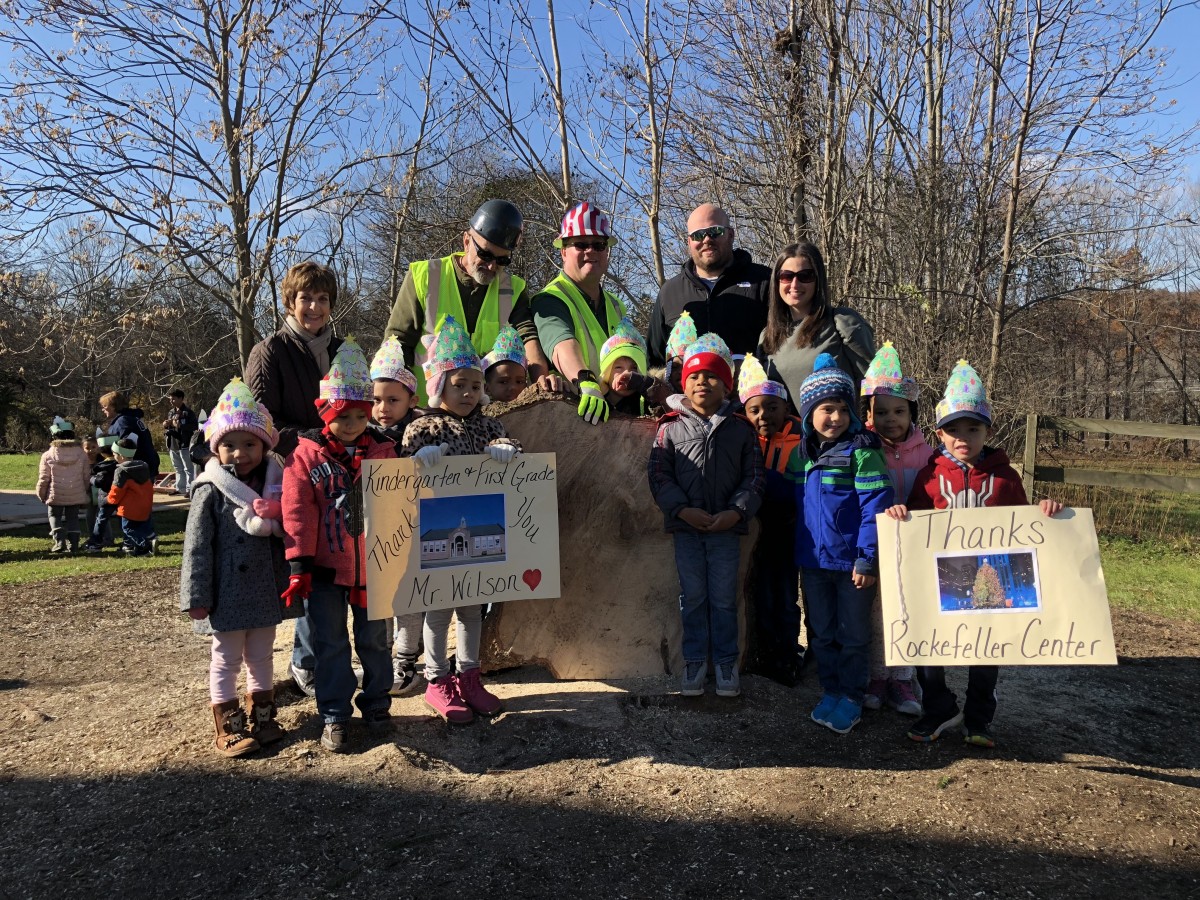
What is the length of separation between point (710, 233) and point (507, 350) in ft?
4.37

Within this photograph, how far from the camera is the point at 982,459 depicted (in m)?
3.42

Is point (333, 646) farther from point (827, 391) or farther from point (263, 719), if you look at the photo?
point (827, 391)

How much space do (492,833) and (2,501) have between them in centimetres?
1497

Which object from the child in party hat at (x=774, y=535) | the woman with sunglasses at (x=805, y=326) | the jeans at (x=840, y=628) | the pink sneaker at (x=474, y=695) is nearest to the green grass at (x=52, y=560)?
the pink sneaker at (x=474, y=695)

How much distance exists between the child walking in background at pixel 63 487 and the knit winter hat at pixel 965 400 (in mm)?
9317

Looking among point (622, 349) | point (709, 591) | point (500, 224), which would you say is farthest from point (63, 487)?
point (709, 591)

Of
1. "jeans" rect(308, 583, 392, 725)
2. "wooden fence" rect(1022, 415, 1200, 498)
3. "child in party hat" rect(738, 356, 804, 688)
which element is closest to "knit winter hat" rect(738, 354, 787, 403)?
"child in party hat" rect(738, 356, 804, 688)

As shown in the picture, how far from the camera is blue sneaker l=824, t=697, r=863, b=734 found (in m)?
3.52

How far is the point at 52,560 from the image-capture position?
8.71 meters

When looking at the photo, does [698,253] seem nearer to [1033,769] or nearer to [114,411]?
[1033,769]

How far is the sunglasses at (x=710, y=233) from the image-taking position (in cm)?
436

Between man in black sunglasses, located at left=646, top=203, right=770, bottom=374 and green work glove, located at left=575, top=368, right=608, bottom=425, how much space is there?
33.5 inches

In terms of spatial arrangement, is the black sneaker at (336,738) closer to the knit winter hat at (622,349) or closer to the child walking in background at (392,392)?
the child walking in background at (392,392)

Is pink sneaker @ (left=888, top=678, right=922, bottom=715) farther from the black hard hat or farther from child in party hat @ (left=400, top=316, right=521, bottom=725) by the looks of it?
the black hard hat
